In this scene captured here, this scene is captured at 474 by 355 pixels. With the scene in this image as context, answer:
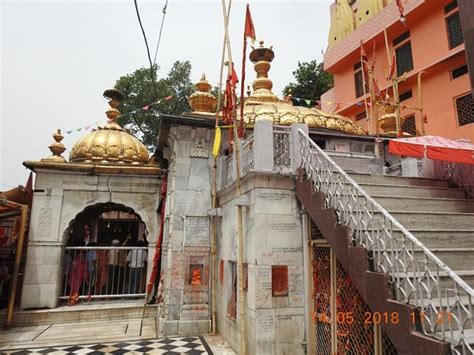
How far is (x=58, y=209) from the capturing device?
10398mm

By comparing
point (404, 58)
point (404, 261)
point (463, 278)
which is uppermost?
point (404, 58)

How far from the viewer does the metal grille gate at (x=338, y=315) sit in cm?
482

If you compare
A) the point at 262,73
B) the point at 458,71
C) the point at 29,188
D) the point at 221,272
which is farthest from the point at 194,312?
the point at 458,71

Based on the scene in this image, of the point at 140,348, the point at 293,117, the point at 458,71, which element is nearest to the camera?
the point at 140,348

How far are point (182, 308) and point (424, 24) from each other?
55.8 feet

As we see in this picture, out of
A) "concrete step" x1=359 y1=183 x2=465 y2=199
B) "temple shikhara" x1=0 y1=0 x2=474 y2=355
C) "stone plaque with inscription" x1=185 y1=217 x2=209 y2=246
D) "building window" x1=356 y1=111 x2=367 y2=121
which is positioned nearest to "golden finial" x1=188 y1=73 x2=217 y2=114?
"temple shikhara" x1=0 y1=0 x2=474 y2=355

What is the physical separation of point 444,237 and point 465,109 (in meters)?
11.8

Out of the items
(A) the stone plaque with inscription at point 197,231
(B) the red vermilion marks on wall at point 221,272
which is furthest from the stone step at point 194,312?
(A) the stone plaque with inscription at point 197,231

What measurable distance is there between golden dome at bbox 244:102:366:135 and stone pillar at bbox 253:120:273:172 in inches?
139

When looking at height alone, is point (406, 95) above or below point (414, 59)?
below

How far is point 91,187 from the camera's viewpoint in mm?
10891

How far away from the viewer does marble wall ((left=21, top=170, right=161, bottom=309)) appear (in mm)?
9797

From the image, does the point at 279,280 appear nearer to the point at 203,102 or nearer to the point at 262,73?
the point at 203,102

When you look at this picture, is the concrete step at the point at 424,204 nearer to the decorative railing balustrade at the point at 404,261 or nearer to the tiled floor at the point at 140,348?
the decorative railing balustrade at the point at 404,261
